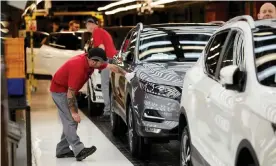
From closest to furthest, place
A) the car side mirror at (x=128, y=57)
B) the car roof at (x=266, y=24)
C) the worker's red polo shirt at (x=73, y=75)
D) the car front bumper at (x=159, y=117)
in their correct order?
the car roof at (x=266, y=24) → the car front bumper at (x=159, y=117) → the worker's red polo shirt at (x=73, y=75) → the car side mirror at (x=128, y=57)

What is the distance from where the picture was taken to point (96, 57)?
7852 mm

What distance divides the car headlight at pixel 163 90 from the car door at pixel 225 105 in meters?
2.15

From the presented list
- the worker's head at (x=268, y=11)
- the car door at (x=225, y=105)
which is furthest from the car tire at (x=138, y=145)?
the car door at (x=225, y=105)

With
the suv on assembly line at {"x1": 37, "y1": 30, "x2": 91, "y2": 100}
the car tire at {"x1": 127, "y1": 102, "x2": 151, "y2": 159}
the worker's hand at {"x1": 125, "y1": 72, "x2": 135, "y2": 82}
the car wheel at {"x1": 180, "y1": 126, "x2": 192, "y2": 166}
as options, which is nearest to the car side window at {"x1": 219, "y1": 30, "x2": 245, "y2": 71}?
the car wheel at {"x1": 180, "y1": 126, "x2": 192, "y2": 166}

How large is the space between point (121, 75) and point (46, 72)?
8.34 metres

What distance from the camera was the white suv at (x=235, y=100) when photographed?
4090 millimetres

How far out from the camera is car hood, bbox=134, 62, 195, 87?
7.95 m

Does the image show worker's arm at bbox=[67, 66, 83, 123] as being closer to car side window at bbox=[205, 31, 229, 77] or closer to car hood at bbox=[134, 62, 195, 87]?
car hood at bbox=[134, 62, 195, 87]

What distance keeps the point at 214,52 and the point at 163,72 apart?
7.07 ft

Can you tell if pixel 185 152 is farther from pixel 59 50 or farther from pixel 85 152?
pixel 59 50

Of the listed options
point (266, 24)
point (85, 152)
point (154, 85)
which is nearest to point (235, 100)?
point (266, 24)

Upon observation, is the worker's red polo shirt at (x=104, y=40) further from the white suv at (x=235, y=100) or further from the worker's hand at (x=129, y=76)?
the white suv at (x=235, y=100)

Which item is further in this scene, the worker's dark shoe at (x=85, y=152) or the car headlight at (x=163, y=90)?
the worker's dark shoe at (x=85, y=152)

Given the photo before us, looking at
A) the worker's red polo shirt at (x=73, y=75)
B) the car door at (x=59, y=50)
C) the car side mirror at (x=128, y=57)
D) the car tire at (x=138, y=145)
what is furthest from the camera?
the car door at (x=59, y=50)
